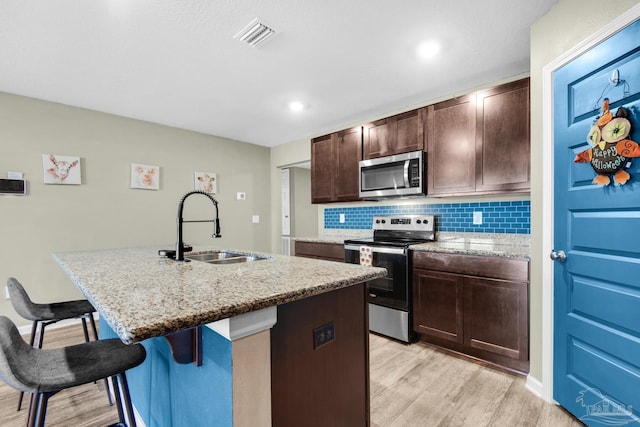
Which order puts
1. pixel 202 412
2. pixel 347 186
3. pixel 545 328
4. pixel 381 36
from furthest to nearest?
pixel 347 186 → pixel 381 36 → pixel 545 328 → pixel 202 412

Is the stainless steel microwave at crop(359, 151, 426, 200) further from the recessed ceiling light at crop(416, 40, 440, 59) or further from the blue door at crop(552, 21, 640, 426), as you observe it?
the blue door at crop(552, 21, 640, 426)

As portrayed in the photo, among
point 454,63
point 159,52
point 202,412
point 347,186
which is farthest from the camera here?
point 347,186

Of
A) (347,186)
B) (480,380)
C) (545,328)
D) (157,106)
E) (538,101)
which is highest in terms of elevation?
(157,106)

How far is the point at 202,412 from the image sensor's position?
0.94 m

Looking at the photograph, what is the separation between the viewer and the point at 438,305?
2.44 metres

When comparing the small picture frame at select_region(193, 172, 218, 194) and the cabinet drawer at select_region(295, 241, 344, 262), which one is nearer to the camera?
the cabinet drawer at select_region(295, 241, 344, 262)

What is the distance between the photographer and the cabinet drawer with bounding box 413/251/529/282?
2047 mm

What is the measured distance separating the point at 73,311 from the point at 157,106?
7.60 feet

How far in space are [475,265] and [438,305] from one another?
468mm

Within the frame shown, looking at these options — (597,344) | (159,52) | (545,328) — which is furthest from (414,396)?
(159,52)

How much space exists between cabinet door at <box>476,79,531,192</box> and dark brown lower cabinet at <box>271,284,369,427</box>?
174 cm

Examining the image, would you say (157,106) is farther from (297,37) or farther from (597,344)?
(597,344)

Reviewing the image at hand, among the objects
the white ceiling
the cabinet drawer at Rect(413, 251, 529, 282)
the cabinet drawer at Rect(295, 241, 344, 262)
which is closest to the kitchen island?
the cabinet drawer at Rect(413, 251, 529, 282)

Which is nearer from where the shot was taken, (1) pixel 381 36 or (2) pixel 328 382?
(2) pixel 328 382
